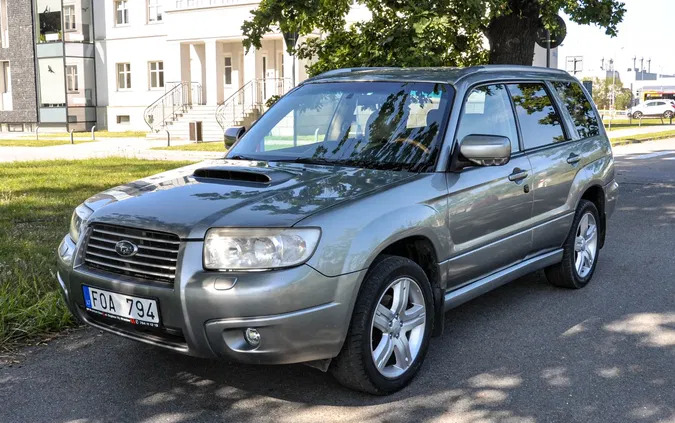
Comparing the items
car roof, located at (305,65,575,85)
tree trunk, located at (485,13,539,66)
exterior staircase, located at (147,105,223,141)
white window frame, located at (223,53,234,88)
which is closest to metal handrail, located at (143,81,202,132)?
exterior staircase, located at (147,105,223,141)

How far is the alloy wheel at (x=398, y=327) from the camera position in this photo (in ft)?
13.5

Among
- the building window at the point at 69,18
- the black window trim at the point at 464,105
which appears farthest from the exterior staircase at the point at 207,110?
the black window trim at the point at 464,105

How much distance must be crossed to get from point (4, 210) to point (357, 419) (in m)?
7.75

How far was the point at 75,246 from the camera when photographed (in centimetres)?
422

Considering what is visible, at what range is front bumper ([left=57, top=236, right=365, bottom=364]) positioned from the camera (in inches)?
142

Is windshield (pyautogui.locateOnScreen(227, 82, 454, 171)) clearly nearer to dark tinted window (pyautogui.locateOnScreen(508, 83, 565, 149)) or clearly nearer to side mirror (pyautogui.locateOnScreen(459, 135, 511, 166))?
side mirror (pyautogui.locateOnScreen(459, 135, 511, 166))

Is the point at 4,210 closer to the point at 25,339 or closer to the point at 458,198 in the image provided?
the point at 25,339

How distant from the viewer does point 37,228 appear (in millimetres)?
8625

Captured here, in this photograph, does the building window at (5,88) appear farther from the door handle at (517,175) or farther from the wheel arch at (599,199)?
the door handle at (517,175)

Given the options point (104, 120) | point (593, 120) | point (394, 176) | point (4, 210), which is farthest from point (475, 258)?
point (104, 120)

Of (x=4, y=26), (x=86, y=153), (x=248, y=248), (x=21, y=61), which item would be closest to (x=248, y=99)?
(x=86, y=153)

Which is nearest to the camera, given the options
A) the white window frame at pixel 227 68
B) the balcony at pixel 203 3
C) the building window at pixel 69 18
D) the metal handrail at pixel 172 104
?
the balcony at pixel 203 3

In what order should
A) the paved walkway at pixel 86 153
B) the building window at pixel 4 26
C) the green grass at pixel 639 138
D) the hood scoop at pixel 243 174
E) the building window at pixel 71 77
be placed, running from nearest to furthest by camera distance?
the hood scoop at pixel 243 174
the paved walkway at pixel 86 153
the green grass at pixel 639 138
the building window at pixel 71 77
the building window at pixel 4 26

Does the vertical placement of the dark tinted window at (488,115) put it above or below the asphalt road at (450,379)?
above
